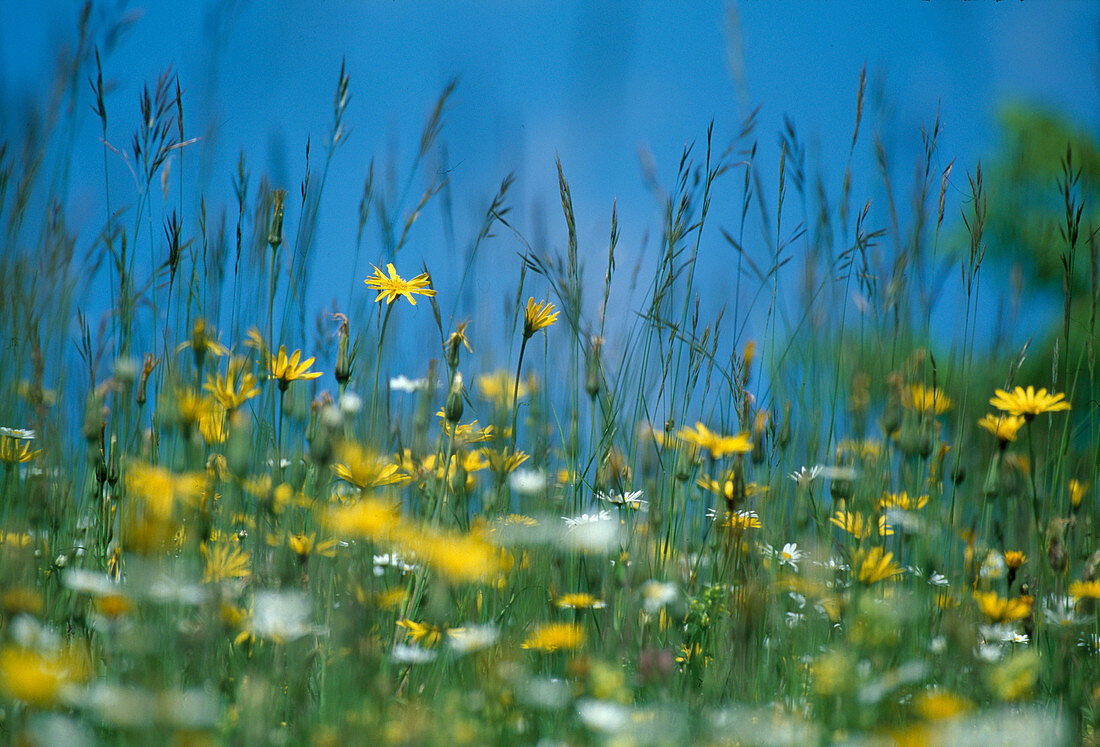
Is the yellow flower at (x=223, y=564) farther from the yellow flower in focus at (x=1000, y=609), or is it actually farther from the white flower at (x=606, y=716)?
the yellow flower in focus at (x=1000, y=609)

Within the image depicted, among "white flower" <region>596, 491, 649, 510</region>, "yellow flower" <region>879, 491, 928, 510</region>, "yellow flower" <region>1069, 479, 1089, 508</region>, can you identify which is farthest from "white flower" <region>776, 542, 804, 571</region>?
"yellow flower" <region>1069, 479, 1089, 508</region>

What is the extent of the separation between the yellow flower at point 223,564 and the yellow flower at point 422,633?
0.26 meters

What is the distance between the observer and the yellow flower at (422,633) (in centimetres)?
102

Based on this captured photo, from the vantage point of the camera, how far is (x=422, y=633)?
102 cm

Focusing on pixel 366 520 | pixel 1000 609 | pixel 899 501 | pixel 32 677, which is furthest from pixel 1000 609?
pixel 32 677

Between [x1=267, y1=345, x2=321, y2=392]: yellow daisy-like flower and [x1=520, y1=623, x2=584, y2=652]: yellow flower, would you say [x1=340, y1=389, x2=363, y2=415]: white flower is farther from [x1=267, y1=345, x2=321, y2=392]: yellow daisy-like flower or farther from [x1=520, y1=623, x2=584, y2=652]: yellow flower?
[x1=520, y1=623, x2=584, y2=652]: yellow flower

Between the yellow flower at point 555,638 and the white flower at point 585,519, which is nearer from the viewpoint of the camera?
the yellow flower at point 555,638

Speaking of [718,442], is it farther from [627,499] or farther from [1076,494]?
[1076,494]

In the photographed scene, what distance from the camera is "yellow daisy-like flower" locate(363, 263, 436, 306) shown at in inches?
56.2

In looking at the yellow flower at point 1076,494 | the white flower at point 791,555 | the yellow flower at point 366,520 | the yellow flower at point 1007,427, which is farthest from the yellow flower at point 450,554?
the yellow flower at point 1076,494

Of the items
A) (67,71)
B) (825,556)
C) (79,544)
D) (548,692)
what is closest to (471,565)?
(548,692)

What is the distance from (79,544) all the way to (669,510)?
1136 millimetres

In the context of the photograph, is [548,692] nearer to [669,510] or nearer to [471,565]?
[471,565]

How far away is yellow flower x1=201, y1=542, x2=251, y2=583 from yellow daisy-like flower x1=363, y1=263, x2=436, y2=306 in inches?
20.8
